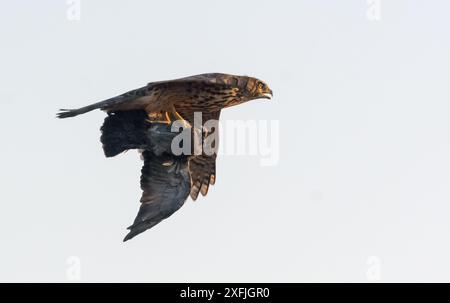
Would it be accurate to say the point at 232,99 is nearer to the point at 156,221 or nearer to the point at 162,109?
the point at 162,109

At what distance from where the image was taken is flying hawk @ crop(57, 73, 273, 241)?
1764cm

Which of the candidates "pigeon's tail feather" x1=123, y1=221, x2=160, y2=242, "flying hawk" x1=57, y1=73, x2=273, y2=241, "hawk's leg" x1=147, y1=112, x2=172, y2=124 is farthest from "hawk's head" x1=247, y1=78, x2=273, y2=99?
"pigeon's tail feather" x1=123, y1=221, x2=160, y2=242

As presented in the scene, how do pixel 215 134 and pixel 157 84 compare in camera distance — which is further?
pixel 215 134

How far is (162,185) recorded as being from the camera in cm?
1880

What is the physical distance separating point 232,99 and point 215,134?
1.43 m

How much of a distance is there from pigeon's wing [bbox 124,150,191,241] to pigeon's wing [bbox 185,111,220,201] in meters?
0.61

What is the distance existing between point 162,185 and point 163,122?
1234mm

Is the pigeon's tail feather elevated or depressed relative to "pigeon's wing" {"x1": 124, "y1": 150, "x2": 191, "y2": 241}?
depressed

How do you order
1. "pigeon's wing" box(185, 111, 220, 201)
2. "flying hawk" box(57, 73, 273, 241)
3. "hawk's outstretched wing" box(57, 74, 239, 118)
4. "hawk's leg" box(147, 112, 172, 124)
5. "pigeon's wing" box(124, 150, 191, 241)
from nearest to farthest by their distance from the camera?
1. "hawk's outstretched wing" box(57, 74, 239, 118)
2. "flying hawk" box(57, 73, 273, 241)
3. "hawk's leg" box(147, 112, 172, 124)
4. "pigeon's wing" box(124, 150, 191, 241)
5. "pigeon's wing" box(185, 111, 220, 201)

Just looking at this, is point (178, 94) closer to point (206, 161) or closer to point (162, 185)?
point (162, 185)

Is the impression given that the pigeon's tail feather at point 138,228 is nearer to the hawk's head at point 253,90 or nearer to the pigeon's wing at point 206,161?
the pigeon's wing at point 206,161

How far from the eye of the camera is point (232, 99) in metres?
18.3

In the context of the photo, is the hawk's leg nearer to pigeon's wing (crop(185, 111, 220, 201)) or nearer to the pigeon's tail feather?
pigeon's wing (crop(185, 111, 220, 201))

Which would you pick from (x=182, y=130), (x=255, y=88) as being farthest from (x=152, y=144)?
(x=255, y=88)
